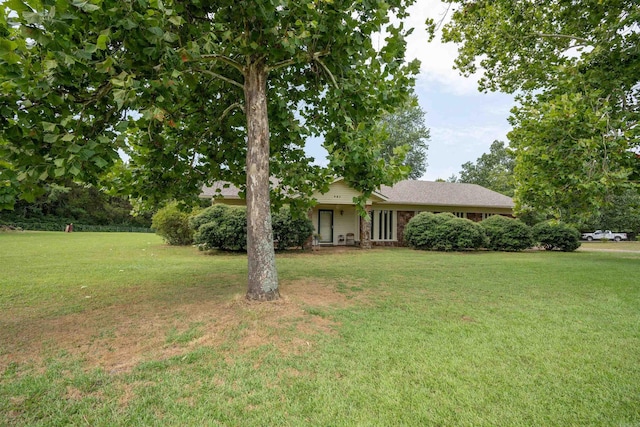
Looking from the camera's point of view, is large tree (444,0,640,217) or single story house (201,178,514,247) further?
single story house (201,178,514,247)

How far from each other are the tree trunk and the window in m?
14.8

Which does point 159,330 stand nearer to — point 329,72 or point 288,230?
point 329,72

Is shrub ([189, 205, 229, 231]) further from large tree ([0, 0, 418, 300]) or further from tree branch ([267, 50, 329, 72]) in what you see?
tree branch ([267, 50, 329, 72])

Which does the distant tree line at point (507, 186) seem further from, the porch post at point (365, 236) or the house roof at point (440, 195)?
the porch post at point (365, 236)

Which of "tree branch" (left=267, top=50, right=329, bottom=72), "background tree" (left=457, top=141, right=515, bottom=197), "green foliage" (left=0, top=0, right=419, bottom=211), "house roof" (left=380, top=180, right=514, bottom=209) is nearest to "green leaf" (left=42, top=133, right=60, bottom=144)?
"green foliage" (left=0, top=0, right=419, bottom=211)

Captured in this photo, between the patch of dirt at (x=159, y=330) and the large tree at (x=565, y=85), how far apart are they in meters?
5.31

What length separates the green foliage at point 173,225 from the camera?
51.9 ft

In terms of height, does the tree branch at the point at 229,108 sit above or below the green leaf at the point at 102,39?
above

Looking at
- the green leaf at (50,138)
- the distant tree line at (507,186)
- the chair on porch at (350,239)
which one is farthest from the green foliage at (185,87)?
the distant tree line at (507,186)

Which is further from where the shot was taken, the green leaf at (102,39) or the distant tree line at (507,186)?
the distant tree line at (507,186)

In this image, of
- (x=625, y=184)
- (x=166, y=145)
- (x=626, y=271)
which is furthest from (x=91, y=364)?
(x=626, y=271)

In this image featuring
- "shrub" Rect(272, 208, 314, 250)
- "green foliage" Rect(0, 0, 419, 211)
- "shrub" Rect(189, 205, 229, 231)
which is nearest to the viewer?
"green foliage" Rect(0, 0, 419, 211)

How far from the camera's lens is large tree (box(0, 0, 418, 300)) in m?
3.25

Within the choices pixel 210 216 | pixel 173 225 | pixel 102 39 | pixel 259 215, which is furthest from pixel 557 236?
pixel 102 39
